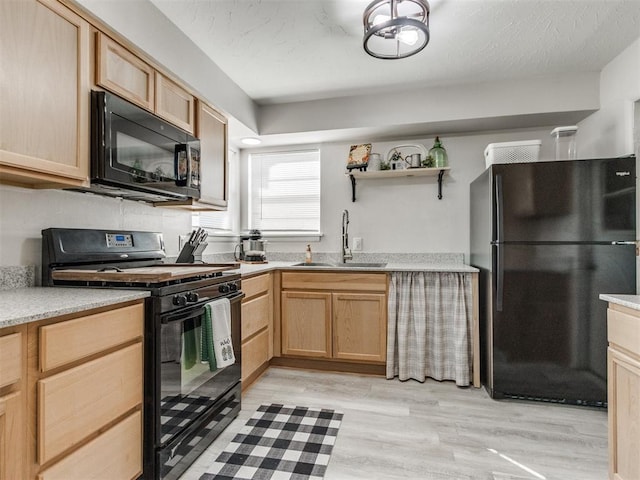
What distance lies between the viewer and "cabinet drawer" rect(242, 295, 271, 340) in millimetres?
2399

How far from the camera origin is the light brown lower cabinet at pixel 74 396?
39.2 inches

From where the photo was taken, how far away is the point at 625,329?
134 centimetres

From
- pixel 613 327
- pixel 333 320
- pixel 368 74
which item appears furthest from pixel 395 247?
pixel 613 327

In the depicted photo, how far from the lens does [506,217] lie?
2350 mm

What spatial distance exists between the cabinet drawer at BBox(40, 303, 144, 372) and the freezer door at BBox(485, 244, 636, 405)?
214 cm

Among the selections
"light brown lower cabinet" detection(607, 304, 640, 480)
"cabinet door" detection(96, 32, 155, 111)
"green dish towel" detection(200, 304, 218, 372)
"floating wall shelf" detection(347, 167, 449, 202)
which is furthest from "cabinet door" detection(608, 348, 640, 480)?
"cabinet door" detection(96, 32, 155, 111)

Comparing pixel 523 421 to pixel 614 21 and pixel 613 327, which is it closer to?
pixel 613 327

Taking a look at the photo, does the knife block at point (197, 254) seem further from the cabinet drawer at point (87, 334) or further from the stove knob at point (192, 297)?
the cabinet drawer at point (87, 334)

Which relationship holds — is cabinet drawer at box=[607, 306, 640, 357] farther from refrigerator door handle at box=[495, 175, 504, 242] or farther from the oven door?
the oven door

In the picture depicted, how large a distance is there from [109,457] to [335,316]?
1.78 meters

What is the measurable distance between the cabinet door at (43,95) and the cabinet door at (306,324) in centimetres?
175

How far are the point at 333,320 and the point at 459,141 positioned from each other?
195cm

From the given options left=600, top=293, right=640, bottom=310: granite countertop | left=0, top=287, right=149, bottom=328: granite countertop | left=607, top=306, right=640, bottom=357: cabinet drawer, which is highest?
left=0, top=287, right=149, bottom=328: granite countertop

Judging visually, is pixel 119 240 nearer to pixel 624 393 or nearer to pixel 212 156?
pixel 212 156
